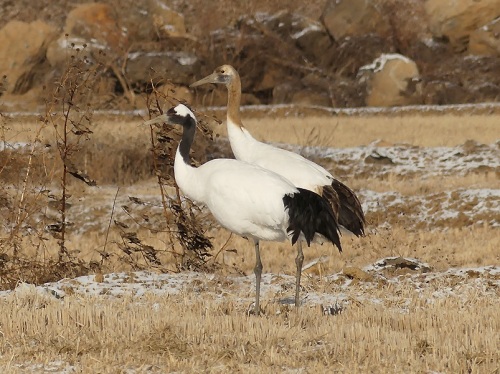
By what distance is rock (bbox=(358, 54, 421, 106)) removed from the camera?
116 ft

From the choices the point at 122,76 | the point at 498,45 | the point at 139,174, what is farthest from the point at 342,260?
the point at 498,45

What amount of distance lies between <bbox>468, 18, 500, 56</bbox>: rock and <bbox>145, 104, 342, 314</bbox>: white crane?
3134cm

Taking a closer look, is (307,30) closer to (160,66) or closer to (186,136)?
(160,66)

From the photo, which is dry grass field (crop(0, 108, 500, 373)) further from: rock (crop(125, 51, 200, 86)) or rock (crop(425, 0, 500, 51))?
rock (crop(425, 0, 500, 51))

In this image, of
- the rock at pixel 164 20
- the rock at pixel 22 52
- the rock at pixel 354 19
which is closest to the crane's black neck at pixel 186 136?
the rock at pixel 22 52

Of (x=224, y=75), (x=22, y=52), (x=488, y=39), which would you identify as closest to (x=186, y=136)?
(x=224, y=75)

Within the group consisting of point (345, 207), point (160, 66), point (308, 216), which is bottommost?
point (308, 216)

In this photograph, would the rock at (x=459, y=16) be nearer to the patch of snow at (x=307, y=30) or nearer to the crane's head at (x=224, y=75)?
the patch of snow at (x=307, y=30)

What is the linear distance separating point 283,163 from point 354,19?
3058 cm

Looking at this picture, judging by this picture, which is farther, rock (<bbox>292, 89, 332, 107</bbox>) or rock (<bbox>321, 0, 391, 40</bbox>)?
rock (<bbox>321, 0, 391, 40</bbox>)

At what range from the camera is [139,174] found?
69.5ft

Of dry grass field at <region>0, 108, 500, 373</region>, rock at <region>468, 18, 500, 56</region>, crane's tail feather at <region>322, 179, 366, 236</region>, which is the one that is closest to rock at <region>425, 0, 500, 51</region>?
rock at <region>468, 18, 500, 56</region>

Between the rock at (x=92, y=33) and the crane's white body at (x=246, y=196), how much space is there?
27575 millimetres

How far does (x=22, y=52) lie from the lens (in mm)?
37281
